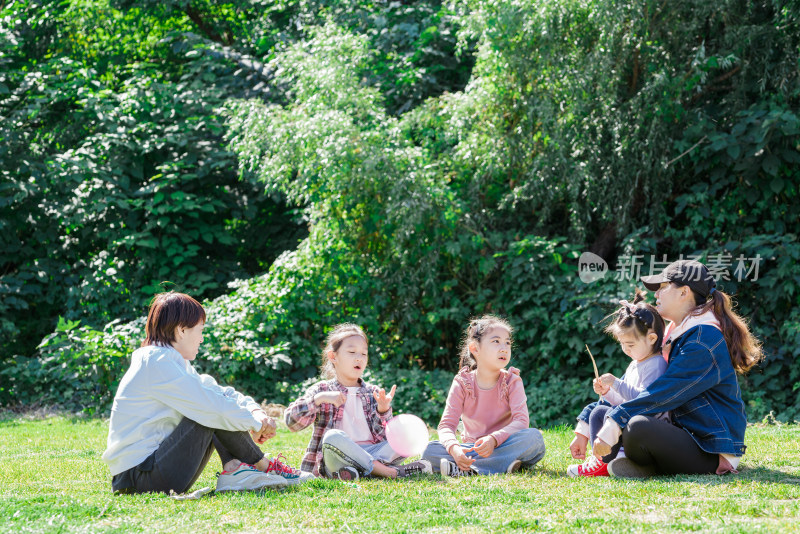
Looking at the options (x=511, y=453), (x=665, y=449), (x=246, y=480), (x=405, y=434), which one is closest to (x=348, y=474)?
(x=405, y=434)

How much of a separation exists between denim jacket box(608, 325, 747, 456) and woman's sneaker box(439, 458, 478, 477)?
0.81 metres

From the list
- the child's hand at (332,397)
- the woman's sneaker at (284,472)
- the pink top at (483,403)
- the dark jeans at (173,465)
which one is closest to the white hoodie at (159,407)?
the dark jeans at (173,465)

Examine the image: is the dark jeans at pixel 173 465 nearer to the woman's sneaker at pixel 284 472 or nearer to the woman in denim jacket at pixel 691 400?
A: the woman's sneaker at pixel 284 472

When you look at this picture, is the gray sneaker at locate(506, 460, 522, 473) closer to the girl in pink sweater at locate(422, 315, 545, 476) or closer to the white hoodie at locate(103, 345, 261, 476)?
the girl in pink sweater at locate(422, 315, 545, 476)

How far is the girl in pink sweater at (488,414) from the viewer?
14.6 ft

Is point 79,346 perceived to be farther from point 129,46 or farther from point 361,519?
point 361,519

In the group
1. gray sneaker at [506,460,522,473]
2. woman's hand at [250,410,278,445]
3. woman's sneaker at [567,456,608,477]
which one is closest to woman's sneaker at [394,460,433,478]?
gray sneaker at [506,460,522,473]

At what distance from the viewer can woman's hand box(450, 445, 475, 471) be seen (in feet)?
14.0

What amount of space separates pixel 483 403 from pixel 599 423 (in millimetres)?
664

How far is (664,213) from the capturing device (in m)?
8.50

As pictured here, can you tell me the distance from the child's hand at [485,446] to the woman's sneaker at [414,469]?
11.9 inches

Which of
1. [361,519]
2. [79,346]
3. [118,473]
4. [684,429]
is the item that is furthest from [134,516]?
[79,346]

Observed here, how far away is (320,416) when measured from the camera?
14.9 ft

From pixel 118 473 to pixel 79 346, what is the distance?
19.4 ft
